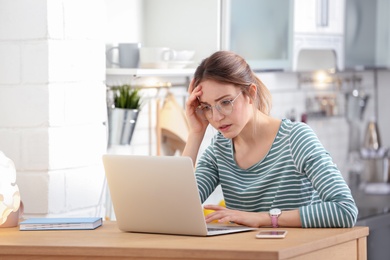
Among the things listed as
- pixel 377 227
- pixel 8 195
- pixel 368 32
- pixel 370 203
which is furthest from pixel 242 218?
pixel 368 32

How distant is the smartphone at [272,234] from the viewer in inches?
102

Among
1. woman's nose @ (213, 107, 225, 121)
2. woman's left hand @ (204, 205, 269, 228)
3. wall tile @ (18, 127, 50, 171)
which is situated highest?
woman's nose @ (213, 107, 225, 121)

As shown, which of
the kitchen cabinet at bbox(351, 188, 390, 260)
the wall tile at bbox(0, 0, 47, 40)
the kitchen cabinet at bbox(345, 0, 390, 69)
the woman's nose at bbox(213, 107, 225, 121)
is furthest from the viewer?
the kitchen cabinet at bbox(345, 0, 390, 69)

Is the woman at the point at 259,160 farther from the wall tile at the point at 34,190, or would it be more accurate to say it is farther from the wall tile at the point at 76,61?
the wall tile at the point at 34,190

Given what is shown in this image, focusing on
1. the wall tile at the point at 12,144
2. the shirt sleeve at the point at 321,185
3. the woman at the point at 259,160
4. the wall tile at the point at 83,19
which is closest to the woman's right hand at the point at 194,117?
the woman at the point at 259,160

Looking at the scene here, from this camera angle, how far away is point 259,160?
3.06m

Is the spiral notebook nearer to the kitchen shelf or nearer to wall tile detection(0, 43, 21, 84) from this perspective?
wall tile detection(0, 43, 21, 84)

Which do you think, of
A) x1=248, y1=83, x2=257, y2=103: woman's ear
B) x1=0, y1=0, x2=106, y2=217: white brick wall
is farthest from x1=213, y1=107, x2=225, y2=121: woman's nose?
x1=0, y1=0, x2=106, y2=217: white brick wall

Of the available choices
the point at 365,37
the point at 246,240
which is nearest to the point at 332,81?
the point at 365,37

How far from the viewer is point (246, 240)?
2.56 m

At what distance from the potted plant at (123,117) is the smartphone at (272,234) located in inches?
47.3

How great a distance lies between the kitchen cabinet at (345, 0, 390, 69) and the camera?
5605mm

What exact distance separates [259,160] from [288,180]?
117 millimetres

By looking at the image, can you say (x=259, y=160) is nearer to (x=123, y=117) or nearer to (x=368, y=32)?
(x=123, y=117)
